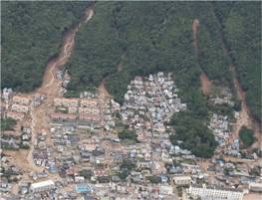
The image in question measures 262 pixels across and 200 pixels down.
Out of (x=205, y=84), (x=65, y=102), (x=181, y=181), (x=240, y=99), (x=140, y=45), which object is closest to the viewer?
(x=181, y=181)

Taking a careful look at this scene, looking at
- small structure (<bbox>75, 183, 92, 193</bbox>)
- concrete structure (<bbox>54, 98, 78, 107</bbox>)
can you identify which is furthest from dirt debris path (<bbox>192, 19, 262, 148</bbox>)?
small structure (<bbox>75, 183, 92, 193</bbox>)

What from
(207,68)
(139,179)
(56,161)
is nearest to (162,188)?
(139,179)

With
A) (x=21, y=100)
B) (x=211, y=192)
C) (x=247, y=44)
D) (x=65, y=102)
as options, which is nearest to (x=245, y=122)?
(x=247, y=44)

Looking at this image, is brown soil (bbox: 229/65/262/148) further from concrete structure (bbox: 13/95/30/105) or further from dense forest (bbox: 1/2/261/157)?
concrete structure (bbox: 13/95/30/105)

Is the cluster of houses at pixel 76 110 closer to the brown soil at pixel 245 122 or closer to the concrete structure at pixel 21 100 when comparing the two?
the concrete structure at pixel 21 100

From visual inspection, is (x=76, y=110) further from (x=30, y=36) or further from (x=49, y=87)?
(x=30, y=36)

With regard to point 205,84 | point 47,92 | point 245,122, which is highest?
point 205,84

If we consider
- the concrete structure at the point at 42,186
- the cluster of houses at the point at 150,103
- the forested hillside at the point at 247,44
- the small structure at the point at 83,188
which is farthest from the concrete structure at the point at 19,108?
the forested hillside at the point at 247,44
